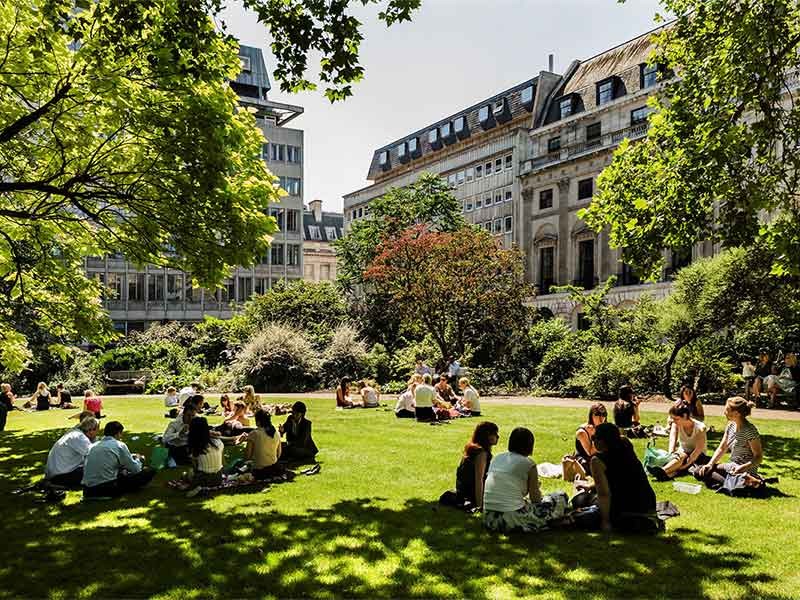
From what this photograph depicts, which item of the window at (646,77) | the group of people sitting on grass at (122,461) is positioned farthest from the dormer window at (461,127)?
the group of people sitting on grass at (122,461)

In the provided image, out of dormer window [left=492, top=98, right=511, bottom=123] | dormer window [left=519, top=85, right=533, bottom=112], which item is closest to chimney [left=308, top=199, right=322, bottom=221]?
Result: dormer window [left=492, top=98, right=511, bottom=123]

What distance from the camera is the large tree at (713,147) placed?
11.8 meters

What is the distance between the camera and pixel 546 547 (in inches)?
279

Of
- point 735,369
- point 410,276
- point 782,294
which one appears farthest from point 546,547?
point 410,276

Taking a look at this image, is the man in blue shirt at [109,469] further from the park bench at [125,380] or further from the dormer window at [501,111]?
the dormer window at [501,111]

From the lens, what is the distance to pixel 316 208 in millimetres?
101938

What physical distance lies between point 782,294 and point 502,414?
10.3 metres

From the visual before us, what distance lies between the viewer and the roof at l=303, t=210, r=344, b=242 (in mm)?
99062

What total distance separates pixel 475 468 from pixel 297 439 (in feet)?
14.3

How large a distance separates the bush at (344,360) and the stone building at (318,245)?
208 ft

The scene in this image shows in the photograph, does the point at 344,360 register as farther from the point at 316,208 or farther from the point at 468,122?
the point at 316,208

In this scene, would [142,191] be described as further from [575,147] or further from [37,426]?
[575,147]

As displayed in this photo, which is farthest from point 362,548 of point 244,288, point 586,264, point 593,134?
point 244,288

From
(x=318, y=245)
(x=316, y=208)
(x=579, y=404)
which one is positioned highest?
(x=316, y=208)
